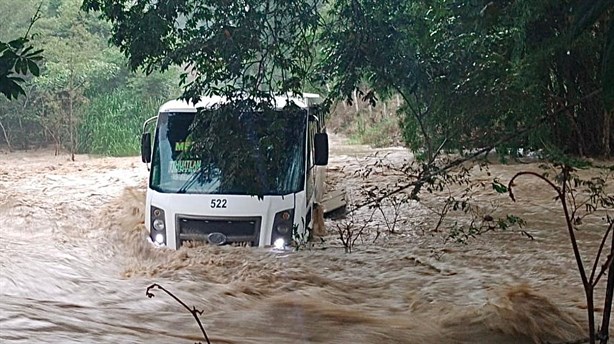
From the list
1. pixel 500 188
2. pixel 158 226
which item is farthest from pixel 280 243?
pixel 500 188

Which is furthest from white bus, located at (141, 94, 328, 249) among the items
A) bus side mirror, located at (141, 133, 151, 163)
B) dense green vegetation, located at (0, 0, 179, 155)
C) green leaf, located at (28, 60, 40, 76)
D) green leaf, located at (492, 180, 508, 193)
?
dense green vegetation, located at (0, 0, 179, 155)

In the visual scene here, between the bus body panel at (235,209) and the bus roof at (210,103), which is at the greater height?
the bus roof at (210,103)

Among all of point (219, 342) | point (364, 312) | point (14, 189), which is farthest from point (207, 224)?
point (14, 189)

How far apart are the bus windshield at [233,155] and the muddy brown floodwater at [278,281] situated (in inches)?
25.1

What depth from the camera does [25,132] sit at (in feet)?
57.1

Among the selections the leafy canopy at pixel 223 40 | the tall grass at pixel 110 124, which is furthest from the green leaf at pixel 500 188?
the tall grass at pixel 110 124

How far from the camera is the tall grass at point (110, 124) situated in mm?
16797

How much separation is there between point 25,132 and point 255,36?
1247 cm

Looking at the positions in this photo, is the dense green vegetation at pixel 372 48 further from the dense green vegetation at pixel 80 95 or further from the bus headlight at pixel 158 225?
the dense green vegetation at pixel 80 95

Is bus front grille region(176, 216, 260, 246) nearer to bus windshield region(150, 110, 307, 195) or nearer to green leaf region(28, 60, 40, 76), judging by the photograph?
bus windshield region(150, 110, 307, 195)

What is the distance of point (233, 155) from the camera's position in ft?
20.9

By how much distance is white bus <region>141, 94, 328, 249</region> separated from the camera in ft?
23.0

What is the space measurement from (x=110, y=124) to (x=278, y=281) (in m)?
12.0

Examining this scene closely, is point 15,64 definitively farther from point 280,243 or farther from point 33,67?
point 280,243
